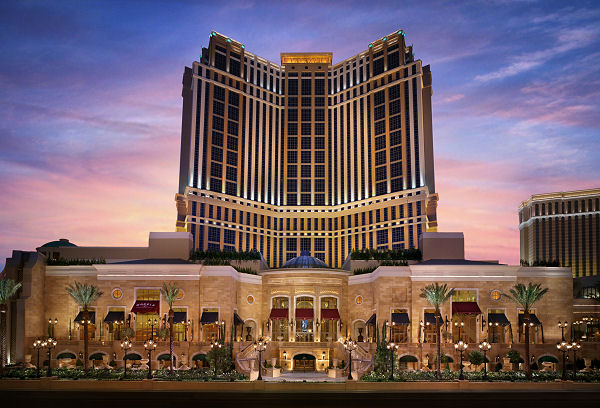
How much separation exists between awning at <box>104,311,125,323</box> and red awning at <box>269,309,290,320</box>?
61.2ft

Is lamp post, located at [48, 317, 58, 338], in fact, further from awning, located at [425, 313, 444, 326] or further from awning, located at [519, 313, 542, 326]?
awning, located at [519, 313, 542, 326]

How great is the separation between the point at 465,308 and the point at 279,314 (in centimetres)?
2353

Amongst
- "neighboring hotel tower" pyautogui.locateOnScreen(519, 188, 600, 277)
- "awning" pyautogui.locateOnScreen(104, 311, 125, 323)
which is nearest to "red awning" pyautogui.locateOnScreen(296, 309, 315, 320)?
"awning" pyautogui.locateOnScreen(104, 311, 125, 323)

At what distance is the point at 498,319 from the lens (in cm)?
7350

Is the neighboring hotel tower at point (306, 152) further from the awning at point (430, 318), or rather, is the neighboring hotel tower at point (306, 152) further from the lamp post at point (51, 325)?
the lamp post at point (51, 325)

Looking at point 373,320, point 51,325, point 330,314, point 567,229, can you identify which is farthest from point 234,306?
point 567,229

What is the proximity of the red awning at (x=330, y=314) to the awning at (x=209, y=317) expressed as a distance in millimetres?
14495

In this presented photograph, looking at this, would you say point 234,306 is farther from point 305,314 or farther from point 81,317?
point 81,317

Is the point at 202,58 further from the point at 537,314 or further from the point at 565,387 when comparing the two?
the point at 565,387

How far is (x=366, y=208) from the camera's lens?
122188 mm

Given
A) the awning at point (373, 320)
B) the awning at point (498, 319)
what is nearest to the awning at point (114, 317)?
the awning at point (373, 320)

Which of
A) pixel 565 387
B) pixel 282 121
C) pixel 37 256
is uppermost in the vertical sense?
pixel 282 121

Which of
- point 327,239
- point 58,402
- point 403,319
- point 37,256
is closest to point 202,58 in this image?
point 327,239

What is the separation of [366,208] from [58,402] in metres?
86.5
